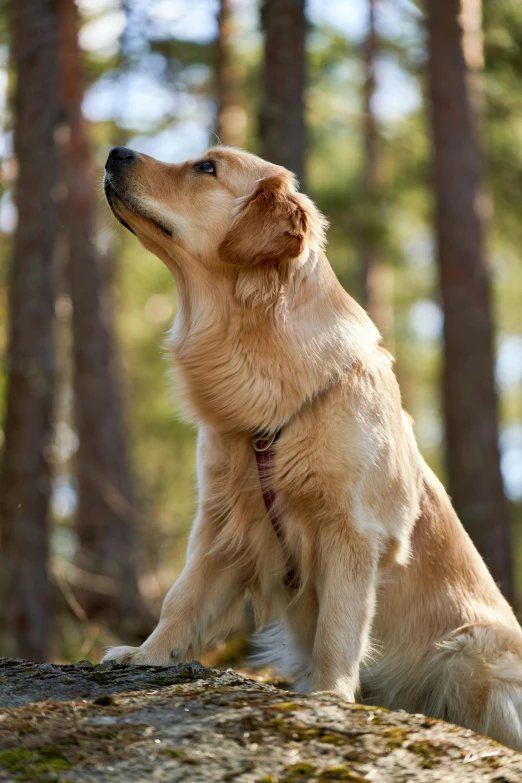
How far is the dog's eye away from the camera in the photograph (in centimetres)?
427

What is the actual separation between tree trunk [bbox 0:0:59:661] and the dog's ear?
4.79 m

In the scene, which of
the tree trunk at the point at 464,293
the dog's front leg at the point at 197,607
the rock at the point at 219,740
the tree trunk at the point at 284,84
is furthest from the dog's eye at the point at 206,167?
the tree trunk at the point at 464,293

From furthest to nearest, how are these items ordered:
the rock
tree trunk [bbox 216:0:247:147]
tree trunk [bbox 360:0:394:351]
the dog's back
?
1. tree trunk [bbox 216:0:247:147]
2. tree trunk [bbox 360:0:394:351]
3. the dog's back
4. the rock

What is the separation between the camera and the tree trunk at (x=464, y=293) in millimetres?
9789

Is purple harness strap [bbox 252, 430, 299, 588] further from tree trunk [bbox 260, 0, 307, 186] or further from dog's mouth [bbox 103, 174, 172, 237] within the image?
tree trunk [bbox 260, 0, 307, 186]

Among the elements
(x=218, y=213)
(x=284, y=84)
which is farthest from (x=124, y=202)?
(x=284, y=84)

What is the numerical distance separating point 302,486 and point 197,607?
742mm

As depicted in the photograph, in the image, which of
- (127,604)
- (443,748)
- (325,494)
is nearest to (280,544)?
(325,494)

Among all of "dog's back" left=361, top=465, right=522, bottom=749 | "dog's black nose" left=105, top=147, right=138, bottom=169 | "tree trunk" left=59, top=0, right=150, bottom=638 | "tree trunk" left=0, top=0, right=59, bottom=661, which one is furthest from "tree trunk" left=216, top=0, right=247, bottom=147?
"dog's back" left=361, top=465, right=522, bottom=749

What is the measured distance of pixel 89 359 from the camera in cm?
1288

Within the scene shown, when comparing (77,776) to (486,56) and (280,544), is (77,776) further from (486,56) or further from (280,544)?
Answer: (486,56)

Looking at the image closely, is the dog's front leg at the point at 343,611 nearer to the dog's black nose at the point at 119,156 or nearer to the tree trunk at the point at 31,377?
the dog's black nose at the point at 119,156

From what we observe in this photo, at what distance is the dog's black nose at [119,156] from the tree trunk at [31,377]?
4.46m

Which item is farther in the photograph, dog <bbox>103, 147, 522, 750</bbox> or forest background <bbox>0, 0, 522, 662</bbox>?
forest background <bbox>0, 0, 522, 662</bbox>
